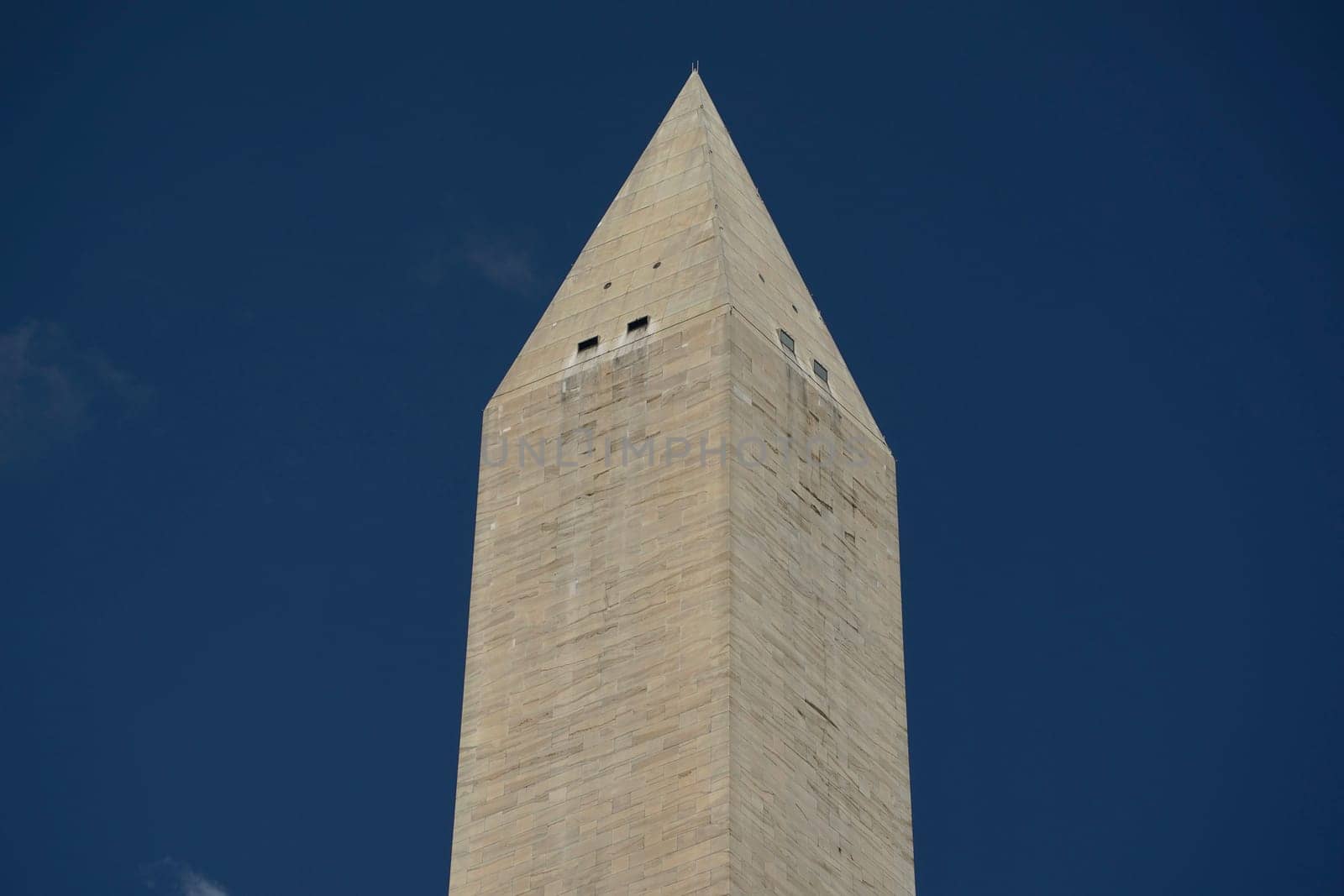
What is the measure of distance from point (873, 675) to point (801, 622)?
206cm

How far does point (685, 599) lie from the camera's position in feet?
163

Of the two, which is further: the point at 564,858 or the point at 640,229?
the point at 640,229

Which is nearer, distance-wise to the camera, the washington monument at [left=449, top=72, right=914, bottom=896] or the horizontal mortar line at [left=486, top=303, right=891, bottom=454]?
the washington monument at [left=449, top=72, right=914, bottom=896]

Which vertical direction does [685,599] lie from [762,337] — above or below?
below

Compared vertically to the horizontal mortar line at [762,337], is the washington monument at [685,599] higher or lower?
lower

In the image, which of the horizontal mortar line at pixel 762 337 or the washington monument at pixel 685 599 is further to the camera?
the horizontal mortar line at pixel 762 337

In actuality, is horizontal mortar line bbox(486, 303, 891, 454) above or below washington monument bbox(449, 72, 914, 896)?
above

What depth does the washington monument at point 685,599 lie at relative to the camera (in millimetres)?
48125

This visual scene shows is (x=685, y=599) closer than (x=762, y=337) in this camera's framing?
Yes

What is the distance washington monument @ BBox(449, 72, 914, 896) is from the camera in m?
48.1

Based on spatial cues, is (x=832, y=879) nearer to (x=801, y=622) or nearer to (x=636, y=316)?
(x=801, y=622)

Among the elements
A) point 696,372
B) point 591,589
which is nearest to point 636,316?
point 696,372

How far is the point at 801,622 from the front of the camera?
50812 mm

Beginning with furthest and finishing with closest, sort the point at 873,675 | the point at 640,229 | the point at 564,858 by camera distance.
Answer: the point at 640,229 → the point at 873,675 → the point at 564,858
